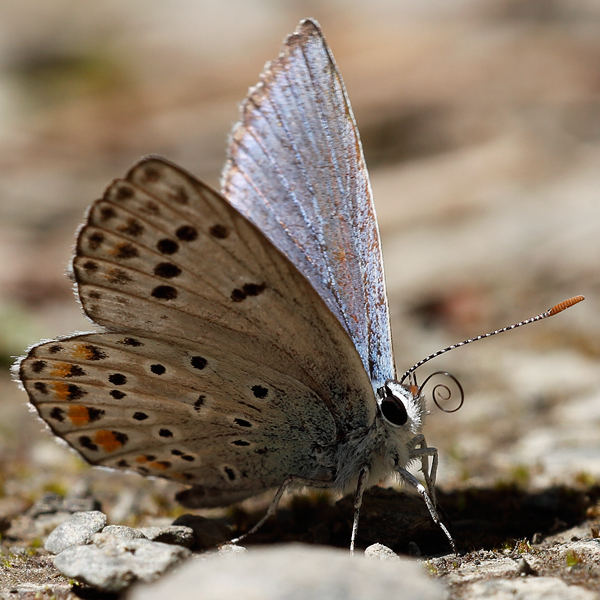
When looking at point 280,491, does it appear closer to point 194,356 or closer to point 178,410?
point 178,410

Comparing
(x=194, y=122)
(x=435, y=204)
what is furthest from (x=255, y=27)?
(x=435, y=204)

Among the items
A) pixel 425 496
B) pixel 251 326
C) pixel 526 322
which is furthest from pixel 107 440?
pixel 526 322

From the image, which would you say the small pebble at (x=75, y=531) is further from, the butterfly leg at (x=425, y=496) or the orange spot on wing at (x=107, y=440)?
the butterfly leg at (x=425, y=496)

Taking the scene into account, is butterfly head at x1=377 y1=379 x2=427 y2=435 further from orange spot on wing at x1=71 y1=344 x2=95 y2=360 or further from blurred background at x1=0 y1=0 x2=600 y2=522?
orange spot on wing at x1=71 y1=344 x2=95 y2=360

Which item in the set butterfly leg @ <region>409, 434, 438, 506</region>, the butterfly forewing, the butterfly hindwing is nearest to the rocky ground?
butterfly leg @ <region>409, 434, 438, 506</region>

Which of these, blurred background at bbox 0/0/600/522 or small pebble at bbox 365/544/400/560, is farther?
blurred background at bbox 0/0/600/522

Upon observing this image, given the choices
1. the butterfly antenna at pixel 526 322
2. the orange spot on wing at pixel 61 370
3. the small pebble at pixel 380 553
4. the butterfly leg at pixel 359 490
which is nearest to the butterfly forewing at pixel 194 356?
the orange spot on wing at pixel 61 370

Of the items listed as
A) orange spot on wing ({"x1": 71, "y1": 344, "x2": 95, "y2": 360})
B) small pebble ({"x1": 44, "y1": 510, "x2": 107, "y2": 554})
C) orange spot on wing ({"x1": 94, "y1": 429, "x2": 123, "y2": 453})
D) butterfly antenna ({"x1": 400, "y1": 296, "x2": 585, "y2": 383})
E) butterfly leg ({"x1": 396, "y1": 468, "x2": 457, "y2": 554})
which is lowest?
butterfly leg ({"x1": 396, "y1": 468, "x2": 457, "y2": 554})

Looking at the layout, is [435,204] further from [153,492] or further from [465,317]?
[153,492]
